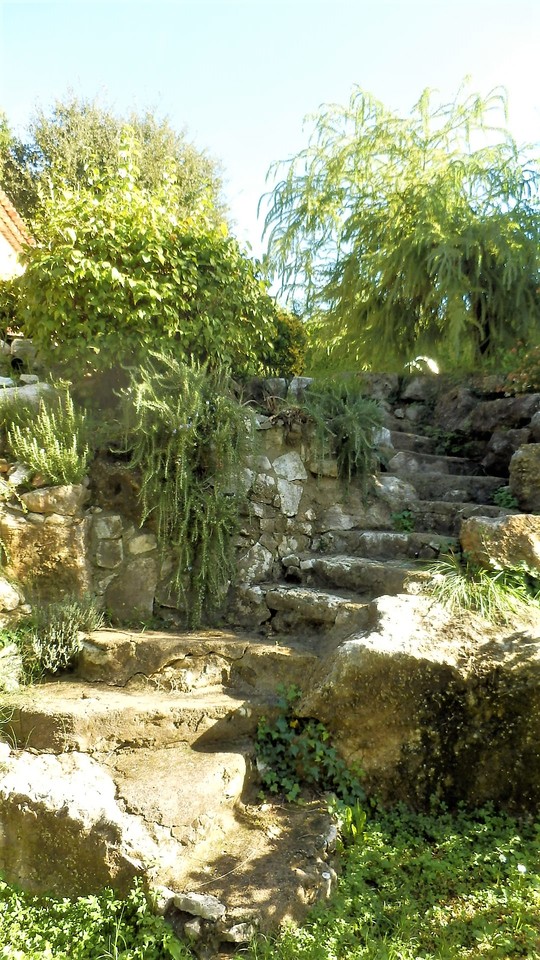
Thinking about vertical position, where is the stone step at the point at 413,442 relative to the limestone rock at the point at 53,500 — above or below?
above

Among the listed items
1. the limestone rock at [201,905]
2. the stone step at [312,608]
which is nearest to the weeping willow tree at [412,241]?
the stone step at [312,608]

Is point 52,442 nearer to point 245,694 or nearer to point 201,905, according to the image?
point 245,694

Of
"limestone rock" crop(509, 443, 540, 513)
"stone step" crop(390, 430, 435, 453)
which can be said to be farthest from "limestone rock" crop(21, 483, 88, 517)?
"stone step" crop(390, 430, 435, 453)

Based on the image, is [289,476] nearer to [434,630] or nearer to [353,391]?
[353,391]

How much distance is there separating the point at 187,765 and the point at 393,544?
2.34m

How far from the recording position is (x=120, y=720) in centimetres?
349

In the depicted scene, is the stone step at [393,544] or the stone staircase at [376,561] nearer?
the stone staircase at [376,561]

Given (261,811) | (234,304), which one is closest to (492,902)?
(261,811)

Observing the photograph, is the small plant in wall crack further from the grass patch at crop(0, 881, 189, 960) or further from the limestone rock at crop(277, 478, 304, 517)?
the grass patch at crop(0, 881, 189, 960)

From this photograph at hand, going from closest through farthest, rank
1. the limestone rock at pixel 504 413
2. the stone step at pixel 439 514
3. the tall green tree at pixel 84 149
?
the stone step at pixel 439 514
the limestone rock at pixel 504 413
the tall green tree at pixel 84 149

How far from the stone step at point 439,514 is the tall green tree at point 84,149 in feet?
29.8

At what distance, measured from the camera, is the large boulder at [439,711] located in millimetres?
3281

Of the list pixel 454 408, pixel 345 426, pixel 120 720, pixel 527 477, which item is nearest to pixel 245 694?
pixel 120 720

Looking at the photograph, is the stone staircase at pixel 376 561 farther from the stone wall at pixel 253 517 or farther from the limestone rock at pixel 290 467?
the limestone rock at pixel 290 467
